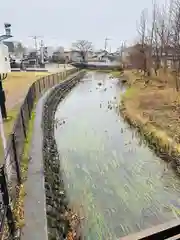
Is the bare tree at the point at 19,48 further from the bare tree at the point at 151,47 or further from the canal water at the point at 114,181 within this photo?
the canal water at the point at 114,181

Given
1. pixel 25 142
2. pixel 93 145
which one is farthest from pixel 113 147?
pixel 25 142

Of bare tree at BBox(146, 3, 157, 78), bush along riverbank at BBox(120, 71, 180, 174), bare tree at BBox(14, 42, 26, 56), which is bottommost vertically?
bush along riverbank at BBox(120, 71, 180, 174)

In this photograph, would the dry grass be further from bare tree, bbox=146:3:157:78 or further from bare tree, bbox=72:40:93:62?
bare tree, bbox=72:40:93:62

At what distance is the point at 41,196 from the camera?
4.53m

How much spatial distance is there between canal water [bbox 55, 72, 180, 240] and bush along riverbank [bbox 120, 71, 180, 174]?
36 centimetres

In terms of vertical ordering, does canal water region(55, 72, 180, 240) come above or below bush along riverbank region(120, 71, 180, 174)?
below

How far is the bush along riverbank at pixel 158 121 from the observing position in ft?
28.2

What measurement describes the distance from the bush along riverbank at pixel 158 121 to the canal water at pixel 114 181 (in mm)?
360

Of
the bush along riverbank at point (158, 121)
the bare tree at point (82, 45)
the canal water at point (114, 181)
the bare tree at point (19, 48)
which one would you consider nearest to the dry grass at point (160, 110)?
the bush along riverbank at point (158, 121)

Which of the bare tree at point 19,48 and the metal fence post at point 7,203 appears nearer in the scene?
the metal fence post at point 7,203

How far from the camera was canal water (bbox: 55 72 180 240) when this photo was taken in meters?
5.38

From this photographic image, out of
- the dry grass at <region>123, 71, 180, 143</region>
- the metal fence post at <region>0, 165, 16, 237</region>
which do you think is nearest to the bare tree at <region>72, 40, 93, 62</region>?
the dry grass at <region>123, 71, 180, 143</region>

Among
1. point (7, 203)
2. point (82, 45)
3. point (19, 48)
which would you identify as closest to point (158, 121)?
point (7, 203)

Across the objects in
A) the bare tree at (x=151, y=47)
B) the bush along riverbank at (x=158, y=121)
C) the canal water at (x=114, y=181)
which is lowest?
the canal water at (x=114, y=181)
